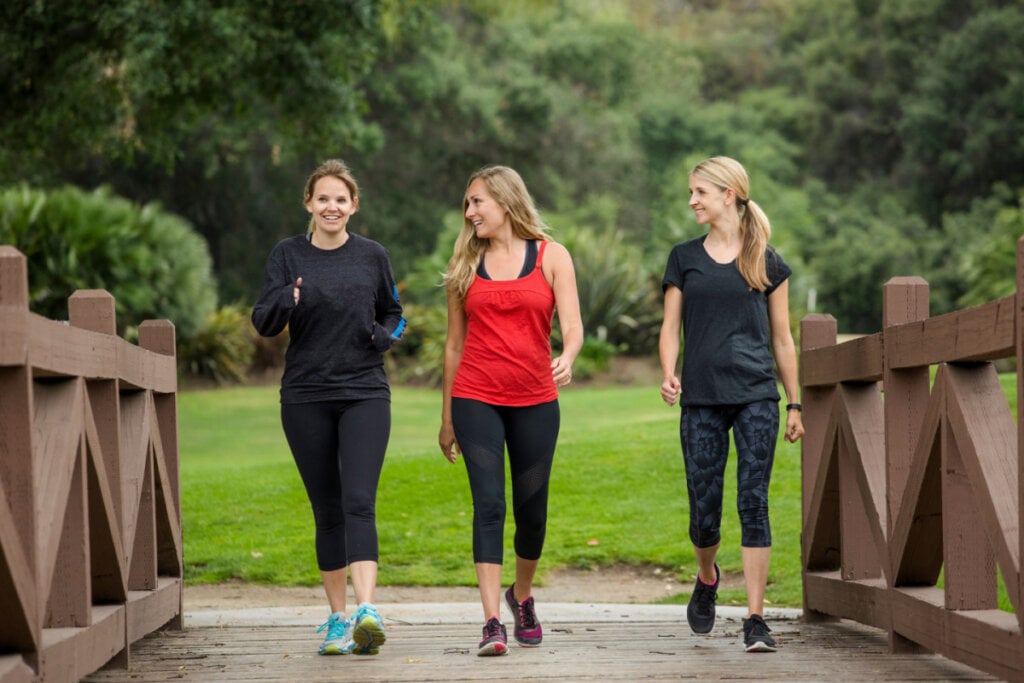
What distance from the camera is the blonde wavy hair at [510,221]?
572 cm

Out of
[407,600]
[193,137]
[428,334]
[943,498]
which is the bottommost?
[407,600]

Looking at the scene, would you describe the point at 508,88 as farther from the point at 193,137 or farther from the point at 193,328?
the point at 193,328

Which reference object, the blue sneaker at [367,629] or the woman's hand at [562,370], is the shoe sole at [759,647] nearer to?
the woman's hand at [562,370]

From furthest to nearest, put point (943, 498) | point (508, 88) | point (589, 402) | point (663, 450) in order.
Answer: point (508, 88)
point (589, 402)
point (663, 450)
point (943, 498)

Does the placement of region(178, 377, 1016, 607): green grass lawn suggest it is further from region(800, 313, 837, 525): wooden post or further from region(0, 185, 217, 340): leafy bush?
region(0, 185, 217, 340): leafy bush

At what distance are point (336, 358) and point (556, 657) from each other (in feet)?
4.66

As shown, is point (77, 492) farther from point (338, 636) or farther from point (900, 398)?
point (900, 398)

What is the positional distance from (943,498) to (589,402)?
13.9 meters

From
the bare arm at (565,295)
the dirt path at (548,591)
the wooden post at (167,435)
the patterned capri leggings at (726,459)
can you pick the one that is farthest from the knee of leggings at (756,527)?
the dirt path at (548,591)

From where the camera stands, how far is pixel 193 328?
2331 centimetres

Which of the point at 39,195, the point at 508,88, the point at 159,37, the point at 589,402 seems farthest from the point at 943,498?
the point at 508,88

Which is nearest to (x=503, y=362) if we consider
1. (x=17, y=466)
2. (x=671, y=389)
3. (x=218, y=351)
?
(x=671, y=389)

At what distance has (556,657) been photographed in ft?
17.7

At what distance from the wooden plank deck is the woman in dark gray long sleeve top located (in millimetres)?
397
